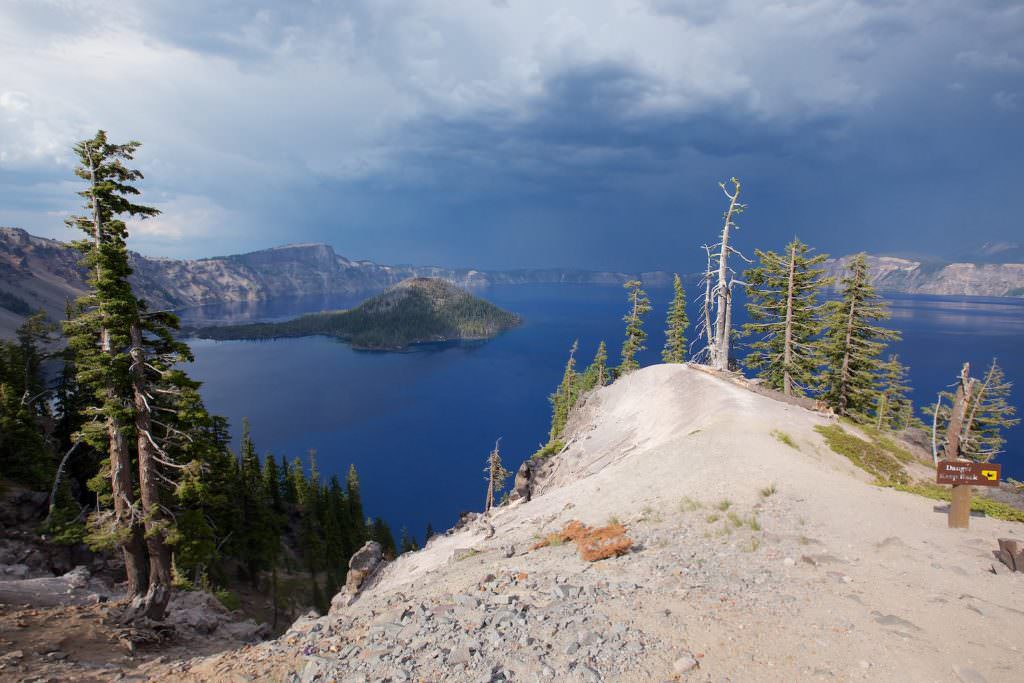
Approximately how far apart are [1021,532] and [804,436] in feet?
23.7

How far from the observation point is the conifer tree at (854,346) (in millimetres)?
34156

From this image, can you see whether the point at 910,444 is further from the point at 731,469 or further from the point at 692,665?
the point at 692,665

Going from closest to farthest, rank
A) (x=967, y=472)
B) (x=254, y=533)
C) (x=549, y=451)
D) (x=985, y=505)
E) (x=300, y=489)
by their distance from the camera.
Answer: (x=967, y=472)
(x=985, y=505)
(x=549, y=451)
(x=254, y=533)
(x=300, y=489)

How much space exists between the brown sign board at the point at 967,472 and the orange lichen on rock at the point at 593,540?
7.57 metres

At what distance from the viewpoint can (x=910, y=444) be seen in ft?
72.3

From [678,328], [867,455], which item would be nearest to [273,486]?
[678,328]

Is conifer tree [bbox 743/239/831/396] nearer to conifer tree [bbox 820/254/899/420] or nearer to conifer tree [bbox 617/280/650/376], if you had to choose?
conifer tree [bbox 820/254/899/420]

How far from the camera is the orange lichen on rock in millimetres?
11078

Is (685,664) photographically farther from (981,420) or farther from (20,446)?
(20,446)

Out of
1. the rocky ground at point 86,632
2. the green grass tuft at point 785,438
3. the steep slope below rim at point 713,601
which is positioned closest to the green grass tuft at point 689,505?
the steep slope below rim at point 713,601

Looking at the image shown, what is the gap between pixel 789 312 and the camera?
115 feet

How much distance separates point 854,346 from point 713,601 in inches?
1330

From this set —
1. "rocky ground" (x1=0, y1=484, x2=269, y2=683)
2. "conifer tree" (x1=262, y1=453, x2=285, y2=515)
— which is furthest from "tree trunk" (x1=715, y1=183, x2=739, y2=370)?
"conifer tree" (x1=262, y1=453, x2=285, y2=515)

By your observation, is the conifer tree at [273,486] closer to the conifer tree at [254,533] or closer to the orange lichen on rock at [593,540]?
the conifer tree at [254,533]
